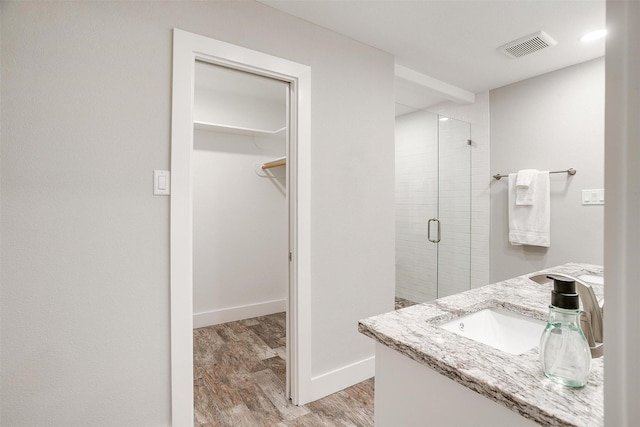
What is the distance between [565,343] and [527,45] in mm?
2497

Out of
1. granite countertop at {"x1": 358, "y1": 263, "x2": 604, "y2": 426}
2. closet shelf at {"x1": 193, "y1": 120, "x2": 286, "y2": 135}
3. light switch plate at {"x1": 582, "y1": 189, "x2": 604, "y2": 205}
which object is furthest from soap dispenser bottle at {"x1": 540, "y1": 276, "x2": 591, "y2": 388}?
closet shelf at {"x1": 193, "y1": 120, "x2": 286, "y2": 135}

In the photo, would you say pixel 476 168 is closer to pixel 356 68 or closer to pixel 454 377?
pixel 356 68

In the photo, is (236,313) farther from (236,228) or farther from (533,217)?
(533,217)

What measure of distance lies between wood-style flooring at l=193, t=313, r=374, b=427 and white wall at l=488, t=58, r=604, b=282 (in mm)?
2025

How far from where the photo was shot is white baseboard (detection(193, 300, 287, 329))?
10.3 ft

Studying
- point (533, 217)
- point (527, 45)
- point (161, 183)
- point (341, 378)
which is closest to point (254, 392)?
point (341, 378)

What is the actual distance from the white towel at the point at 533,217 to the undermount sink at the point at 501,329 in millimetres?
2151

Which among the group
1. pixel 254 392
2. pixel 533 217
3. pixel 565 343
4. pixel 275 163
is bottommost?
pixel 254 392

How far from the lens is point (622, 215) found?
30 centimetres

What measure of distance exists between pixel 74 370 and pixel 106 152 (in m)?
0.98

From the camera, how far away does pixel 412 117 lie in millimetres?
3223

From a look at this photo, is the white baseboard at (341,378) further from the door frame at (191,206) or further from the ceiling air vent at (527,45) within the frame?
the ceiling air vent at (527,45)

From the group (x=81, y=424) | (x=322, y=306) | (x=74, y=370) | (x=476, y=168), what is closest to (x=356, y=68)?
(x=322, y=306)

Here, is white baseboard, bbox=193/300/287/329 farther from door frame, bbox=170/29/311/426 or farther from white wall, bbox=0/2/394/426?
white wall, bbox=0/2/394/426
